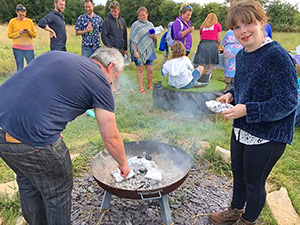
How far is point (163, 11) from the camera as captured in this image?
3048 centimetres

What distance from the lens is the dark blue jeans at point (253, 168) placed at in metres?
1.59

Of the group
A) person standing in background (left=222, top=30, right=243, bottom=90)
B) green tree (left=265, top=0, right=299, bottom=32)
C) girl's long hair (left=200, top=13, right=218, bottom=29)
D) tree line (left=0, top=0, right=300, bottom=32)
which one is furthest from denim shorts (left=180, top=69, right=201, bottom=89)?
green tree (left=265, top=0, right=299, bottom=32)

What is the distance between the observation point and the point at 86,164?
2.91 metres

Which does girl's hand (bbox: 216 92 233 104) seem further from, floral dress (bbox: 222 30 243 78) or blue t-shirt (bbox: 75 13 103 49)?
blue t-shirt (bbox: 75 13 103 49)

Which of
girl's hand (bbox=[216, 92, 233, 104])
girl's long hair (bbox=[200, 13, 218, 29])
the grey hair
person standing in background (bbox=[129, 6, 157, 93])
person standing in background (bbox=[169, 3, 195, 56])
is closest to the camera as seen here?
the grey hair

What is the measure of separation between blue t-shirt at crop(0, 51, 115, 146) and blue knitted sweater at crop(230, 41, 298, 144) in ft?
2.97

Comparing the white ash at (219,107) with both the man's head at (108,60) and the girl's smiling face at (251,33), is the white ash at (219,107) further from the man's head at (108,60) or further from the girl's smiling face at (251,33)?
the man's head at (108,60)

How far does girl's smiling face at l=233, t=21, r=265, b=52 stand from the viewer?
1.47 meters

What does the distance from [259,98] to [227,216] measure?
1.12 meters

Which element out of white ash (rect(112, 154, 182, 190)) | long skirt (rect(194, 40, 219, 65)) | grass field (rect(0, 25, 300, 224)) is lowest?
grass field (rect(0, 25, 300, 224))

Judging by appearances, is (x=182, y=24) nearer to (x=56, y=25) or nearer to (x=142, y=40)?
(x=142, y=40)

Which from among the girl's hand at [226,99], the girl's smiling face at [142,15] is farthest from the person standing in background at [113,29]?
the girl's hand at [226,99]

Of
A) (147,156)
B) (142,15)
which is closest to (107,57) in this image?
(147,156)

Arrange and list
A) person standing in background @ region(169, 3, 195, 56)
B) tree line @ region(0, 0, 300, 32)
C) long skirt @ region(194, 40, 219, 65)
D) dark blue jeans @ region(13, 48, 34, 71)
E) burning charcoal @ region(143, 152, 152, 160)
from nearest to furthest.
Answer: burning charcoal @ region(143, 152, 152, 160), person standing in background @ region(169, 3, 195, 56), long skirt @ region(194, 40, 219, 65), dark blue jeans @ region(13, 48, 34, 71), tree line @ region(0, 0, 300, 32)
